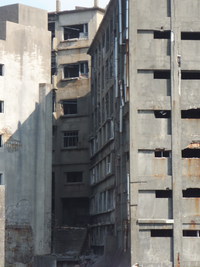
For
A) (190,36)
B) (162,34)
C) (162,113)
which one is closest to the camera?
(162,113)

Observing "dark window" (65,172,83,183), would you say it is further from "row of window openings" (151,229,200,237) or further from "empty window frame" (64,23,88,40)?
"row of window openings" (151,229,200,237)

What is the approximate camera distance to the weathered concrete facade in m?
41.2

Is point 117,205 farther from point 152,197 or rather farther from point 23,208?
point 23,208

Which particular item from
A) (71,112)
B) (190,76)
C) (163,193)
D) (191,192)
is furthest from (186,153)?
(71,112)

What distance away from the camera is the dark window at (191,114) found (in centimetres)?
3533

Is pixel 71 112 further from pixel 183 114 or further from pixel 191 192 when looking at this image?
pixel 191 192

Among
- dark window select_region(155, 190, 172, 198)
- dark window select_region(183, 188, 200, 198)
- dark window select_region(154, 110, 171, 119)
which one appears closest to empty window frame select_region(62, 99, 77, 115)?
dark window select_region(154, 110, 171, 119)

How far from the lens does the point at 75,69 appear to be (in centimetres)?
5450

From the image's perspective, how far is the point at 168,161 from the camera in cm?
3384

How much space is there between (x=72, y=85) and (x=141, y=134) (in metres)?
20.2

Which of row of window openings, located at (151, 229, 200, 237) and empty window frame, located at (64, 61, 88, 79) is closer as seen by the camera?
row of window openings, located at (151, 229, 200, 237)

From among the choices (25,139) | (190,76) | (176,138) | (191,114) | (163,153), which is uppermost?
(190,76)

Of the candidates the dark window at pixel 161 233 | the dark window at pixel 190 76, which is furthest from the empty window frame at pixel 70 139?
the dark window at pixel 161 233

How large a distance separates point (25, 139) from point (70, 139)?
10.4m
